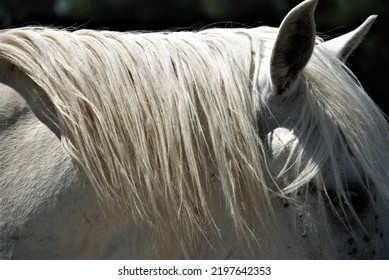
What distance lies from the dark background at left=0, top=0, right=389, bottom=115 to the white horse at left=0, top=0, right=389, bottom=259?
364 centimetres

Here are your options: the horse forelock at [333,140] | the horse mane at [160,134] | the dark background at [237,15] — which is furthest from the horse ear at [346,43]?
the dark background at [237,15]

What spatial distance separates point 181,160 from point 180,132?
0.06 metres

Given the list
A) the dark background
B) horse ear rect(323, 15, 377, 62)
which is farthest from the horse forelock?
the dark background

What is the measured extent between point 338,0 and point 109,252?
4358 millimetres

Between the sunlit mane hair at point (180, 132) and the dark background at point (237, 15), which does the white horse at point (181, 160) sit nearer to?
the sunlit mane hair at point (180, 132)

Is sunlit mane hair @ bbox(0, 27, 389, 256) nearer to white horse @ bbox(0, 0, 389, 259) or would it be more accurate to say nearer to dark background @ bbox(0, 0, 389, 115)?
white horse @ bbox(0, 0, 389, 259)

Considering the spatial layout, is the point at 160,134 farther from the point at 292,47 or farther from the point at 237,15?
the point at 237,15

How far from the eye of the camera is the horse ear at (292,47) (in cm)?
124

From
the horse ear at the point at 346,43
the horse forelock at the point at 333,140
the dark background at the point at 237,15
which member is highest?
the horse ear at the point at 346,43

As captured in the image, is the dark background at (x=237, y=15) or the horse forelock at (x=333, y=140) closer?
the horse forelock at (x=333, y=140)

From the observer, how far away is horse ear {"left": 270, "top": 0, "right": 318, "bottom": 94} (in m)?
1.24

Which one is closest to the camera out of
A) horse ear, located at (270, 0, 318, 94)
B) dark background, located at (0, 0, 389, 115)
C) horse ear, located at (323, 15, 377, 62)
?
horse ear, located at (270, 0, 318, 94)

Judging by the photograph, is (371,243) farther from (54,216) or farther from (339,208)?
(54,216)

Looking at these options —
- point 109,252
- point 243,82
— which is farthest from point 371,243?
point 109,252
